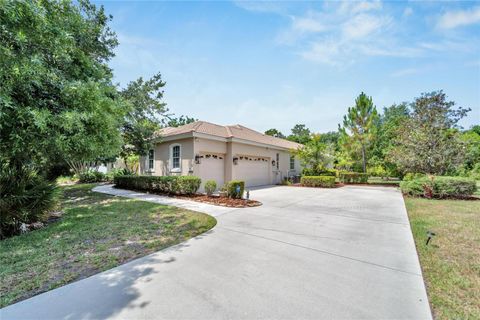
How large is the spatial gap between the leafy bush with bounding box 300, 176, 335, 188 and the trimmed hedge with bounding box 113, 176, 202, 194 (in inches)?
385

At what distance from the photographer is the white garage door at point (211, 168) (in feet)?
43.5

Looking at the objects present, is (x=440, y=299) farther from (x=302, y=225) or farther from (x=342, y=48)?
(x=342, y=48)

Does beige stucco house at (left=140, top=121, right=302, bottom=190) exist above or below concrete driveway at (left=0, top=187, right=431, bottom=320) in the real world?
above

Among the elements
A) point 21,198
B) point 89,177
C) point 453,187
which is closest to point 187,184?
point 21,198

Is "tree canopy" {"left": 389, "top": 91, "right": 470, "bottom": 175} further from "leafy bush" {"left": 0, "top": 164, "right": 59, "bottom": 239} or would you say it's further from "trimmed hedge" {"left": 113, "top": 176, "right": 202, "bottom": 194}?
"leafy bush" {"left": 0, "top": 164, "right": 59, "bottom": 239}

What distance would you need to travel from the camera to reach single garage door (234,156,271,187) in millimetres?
15297

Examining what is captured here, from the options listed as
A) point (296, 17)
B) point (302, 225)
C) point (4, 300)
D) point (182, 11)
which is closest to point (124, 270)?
point (4, 300)

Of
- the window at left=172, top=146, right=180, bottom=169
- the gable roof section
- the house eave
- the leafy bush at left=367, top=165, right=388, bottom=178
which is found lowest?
the leafy bush at left=367, top=165, right=388, bottom=178

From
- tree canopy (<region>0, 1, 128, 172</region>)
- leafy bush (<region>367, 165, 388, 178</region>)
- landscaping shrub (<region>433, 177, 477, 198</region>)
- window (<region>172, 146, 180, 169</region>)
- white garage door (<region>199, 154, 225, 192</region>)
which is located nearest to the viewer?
tree canopy (<region>0, 1, 128, 172</region>)

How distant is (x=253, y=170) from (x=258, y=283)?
13.5 m

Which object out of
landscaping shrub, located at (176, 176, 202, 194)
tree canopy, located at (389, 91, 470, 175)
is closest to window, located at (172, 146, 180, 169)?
landscaping shrub, located at (176, 176, 202, 194)

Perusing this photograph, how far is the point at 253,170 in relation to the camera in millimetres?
16578

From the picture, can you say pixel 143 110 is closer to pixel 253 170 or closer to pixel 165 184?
pixel 165 184

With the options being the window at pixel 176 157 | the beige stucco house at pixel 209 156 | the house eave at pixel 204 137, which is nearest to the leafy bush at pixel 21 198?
the house eave at pixel 204 137
